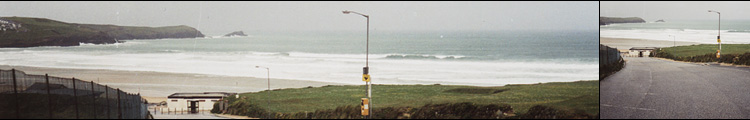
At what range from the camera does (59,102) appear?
52.6 ft

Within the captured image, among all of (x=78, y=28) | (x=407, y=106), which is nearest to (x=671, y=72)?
(x=407, y=106)

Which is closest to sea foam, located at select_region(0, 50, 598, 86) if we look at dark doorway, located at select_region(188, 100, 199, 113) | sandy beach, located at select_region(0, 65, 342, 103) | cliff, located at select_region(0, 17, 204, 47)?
sandy beach, located at select_region(0, 65, 342, 103)

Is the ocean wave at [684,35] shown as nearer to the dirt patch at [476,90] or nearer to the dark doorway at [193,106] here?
the dirt patch at [476,90]

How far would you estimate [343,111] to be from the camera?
20516 millimetres

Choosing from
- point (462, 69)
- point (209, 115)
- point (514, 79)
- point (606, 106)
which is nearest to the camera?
point (606, 106)

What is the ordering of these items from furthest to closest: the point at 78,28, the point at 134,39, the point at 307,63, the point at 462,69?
the point at 462,69, the point at 307,63, the point at 134,39, the point at 78,28

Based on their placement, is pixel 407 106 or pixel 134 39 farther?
pixel 134 39

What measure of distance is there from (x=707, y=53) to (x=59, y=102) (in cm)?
3045

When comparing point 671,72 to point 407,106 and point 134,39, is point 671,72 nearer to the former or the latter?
point 407,106

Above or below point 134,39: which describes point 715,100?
below

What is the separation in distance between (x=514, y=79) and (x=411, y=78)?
545 centimetres

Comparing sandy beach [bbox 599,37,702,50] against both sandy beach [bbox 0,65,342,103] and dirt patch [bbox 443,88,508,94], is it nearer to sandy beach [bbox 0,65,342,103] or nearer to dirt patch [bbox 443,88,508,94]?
dirt patch [bbox 443,88,508,94]

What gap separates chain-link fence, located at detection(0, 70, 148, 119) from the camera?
1475cm

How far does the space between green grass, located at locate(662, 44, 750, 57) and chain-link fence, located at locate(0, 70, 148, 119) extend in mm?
27446
